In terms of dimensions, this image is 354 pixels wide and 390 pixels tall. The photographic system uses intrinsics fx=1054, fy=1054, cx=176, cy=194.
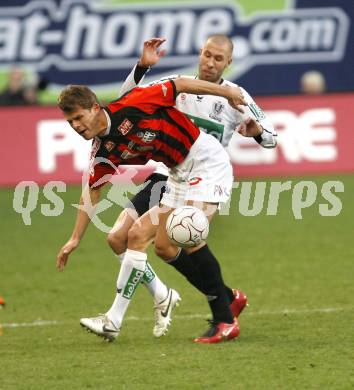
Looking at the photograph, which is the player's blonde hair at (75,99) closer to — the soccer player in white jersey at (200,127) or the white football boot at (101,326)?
the soccer player in white jersey at (200,127)

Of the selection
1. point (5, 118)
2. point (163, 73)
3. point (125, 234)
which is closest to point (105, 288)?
point (125, 234)

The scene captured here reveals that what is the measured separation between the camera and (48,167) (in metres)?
16.4

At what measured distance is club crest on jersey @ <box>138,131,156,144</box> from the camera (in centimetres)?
739

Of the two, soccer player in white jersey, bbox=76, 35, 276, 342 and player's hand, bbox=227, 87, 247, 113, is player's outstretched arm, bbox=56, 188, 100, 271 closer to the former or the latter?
soccer player in white jersey, bbox=76, 35, 276, 342

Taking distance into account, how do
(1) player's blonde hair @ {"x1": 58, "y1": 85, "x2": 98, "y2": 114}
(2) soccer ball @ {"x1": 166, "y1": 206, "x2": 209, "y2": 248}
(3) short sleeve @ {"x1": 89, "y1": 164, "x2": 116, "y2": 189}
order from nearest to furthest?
(1) player's blonde hair @ {"x1": 58, "y1": 85, "x2": 98, "y2": 114} → (2) soccer ball @ {"x1": 166, "y1": 206, "x2": 209, "y2": 248} → (3) short sleeve @ {"x1": 89, "y1": 164, "x2": 116, "y2": 189}

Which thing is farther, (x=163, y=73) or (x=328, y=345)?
(x=163, y=73)

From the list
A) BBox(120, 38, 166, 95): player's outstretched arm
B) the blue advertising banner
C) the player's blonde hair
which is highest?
the blue advertising banner

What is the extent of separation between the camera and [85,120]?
7.09m

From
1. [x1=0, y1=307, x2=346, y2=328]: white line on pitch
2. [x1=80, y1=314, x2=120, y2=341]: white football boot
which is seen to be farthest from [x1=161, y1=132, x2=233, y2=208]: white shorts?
[x1=0, y1=307, x2=346, y2=328]: white line on pitch

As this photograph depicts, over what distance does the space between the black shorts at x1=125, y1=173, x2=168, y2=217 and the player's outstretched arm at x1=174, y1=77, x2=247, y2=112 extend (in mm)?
1093

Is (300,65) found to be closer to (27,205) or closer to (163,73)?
(163,73)

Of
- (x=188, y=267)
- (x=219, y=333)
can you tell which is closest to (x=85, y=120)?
(x=188, y=267)

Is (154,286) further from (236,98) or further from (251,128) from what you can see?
(236,98)

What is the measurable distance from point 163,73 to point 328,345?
1540cm
